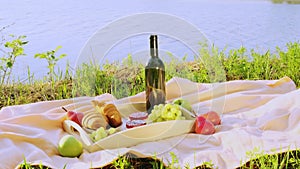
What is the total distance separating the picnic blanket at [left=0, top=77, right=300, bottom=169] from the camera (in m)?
1.85

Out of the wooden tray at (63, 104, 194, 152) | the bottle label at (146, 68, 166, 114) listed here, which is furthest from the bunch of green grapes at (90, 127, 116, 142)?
the bottle label at (146, 68, 166, 114)

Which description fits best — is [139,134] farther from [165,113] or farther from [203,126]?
[203,126]

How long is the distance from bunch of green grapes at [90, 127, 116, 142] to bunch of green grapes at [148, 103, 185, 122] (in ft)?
0.59

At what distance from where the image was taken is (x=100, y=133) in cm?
196

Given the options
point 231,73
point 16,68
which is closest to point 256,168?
point 231,73

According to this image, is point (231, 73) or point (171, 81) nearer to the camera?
point (171, 81)

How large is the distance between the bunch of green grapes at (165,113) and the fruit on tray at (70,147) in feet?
1.06

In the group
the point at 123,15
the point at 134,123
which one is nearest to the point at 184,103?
the point at 134,123

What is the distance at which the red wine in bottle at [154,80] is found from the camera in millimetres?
2152

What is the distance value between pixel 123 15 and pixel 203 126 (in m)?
2.73

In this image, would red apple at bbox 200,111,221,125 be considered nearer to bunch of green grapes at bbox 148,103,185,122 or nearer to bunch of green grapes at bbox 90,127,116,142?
bunch of green grapes at bbox 148,103,185,122

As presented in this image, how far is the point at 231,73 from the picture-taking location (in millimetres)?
3092

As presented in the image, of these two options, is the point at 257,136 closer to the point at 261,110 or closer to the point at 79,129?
the point at 261,110

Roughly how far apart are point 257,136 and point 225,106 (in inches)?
16.9
